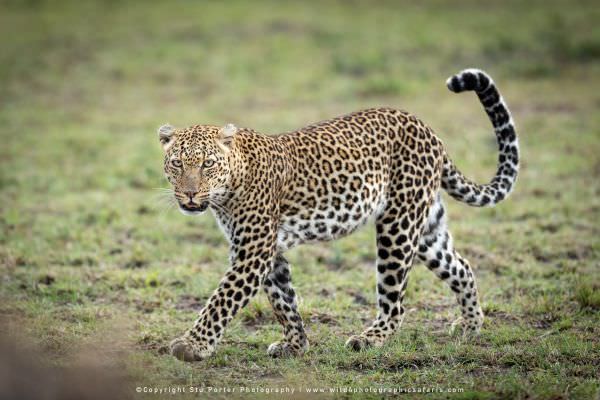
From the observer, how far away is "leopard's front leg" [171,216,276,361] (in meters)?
8.11

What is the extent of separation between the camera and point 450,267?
916 cm

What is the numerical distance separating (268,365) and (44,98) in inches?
584

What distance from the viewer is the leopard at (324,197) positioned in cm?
817

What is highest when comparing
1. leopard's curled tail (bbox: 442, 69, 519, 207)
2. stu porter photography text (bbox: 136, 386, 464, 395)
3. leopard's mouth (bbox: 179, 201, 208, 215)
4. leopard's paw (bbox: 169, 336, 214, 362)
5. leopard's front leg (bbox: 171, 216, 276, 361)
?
leopard's curled tail (bbox: 442, 69, 519, 207)

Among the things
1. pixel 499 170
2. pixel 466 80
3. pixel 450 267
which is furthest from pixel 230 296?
pixel 499 170

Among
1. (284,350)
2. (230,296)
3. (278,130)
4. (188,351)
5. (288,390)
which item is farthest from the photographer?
(278,130)

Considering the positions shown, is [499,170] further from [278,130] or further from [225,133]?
[278,130]

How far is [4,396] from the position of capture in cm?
530

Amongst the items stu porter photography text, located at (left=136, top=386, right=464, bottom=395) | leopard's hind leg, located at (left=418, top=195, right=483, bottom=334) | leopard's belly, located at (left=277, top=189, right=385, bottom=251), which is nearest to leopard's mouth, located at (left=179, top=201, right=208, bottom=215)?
Result: leopard's belly, located at (left=277, top=189, right=385, bottom=251)

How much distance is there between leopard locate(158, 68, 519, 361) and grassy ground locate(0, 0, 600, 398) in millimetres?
430

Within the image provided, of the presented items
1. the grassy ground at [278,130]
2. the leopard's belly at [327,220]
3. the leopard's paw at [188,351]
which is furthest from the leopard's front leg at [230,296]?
the leopard's belly at [327,220]

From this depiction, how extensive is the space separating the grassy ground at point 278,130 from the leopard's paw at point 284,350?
11 cm

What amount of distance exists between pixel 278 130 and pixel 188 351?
1040cm

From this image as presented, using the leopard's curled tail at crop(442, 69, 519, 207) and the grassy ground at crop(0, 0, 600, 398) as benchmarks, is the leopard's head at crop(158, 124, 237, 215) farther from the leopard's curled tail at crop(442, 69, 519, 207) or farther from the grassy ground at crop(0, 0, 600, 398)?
the leopard's curled tail at crop(442, 69, 519, 207)
